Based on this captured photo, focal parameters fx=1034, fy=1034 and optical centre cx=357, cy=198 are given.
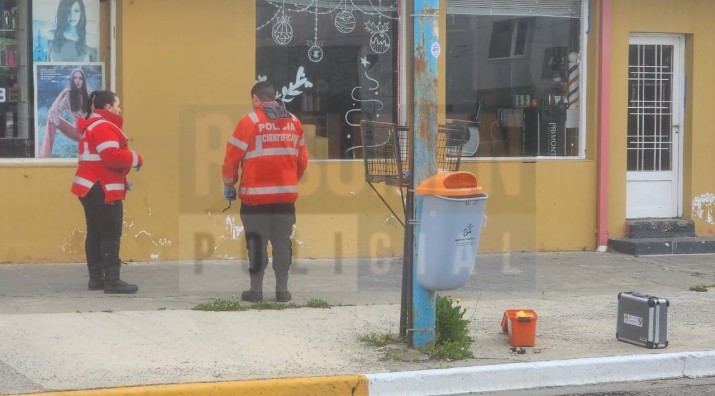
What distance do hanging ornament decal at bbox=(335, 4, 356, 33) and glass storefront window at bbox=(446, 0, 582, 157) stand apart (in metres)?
1.14

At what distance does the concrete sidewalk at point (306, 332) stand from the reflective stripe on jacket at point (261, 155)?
1.00m

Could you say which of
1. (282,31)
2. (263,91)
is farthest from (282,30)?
(263,91)

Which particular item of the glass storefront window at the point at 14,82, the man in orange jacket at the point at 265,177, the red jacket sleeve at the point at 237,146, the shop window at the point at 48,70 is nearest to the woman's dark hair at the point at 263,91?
the man in orange jacket at the point at 265,177

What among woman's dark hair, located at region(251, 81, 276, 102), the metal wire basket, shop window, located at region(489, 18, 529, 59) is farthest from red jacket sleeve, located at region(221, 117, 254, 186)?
shop window, located at region(489, 18, 529, 59)

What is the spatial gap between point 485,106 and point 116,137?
4.67 m

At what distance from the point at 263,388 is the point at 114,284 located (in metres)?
3.16

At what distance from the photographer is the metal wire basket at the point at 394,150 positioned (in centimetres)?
704

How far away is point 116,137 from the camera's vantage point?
877 centimetres

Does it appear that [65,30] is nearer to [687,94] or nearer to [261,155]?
[261,155]

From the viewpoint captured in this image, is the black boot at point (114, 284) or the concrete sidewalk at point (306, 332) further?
the black boot at point (114, 284)

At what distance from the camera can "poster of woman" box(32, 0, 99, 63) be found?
34.2 ft

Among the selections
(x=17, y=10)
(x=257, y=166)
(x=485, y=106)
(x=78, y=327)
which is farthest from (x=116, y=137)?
(x=485, y=106)

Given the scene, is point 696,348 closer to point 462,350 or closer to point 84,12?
point 462,350

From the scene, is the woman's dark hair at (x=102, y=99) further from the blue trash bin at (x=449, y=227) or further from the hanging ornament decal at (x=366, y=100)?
the blue trash bin at (x=449, y=227)
